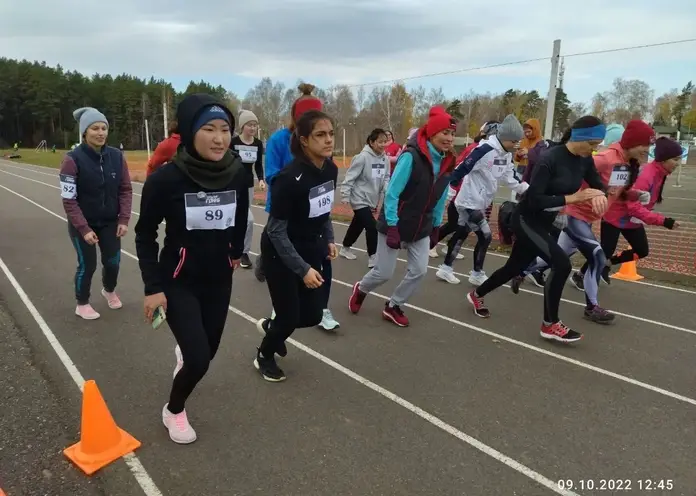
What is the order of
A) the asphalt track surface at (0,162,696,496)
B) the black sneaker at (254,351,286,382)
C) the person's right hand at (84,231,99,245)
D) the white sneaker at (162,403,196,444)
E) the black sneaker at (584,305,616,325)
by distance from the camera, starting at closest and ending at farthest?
the asphalt track surface at (0,162,696,496), the white sneaker at (162,403,196,444), the black sneaker at (254,351,286,382), the person's right hand at (84,231,99,245), the black sneaker at (584,305,616,325)

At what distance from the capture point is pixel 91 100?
316 feet

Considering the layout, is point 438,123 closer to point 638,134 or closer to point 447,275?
point 638,134

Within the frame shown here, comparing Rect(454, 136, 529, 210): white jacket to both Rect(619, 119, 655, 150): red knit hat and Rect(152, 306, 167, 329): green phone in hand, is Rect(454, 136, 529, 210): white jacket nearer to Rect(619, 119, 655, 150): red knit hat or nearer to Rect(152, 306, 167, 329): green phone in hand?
Rect(619, 119, 655, 150): red knit hat

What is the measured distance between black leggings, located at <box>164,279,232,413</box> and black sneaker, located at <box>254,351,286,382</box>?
0.93 m

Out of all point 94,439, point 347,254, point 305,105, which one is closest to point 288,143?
point 305,105

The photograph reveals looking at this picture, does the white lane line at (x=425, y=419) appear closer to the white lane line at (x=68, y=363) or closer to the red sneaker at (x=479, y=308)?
the white lane line at (x=68, y=363)

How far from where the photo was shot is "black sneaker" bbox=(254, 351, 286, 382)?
405cm

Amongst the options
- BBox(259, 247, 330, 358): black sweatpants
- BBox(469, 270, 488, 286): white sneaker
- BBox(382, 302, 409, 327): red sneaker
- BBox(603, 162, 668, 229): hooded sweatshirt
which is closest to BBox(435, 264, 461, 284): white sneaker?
BBox(469, 270, 488, 286): white sneaker

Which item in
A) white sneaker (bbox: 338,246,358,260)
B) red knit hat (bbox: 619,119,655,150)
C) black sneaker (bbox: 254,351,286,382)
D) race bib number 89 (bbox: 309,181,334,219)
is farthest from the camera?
white sneaker (bbox: 338,246,358,260)

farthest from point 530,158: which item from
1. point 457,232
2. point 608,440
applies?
point 608,440

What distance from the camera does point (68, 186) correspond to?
15.7 feet

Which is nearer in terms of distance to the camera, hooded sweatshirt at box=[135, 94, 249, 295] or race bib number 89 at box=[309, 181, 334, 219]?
hooded sweatshirt at box=[135, 94, 249, 295]

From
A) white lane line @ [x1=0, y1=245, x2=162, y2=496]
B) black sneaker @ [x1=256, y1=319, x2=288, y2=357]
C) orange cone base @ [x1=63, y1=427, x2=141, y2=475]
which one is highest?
black sneaker @ [x1=256, y1=319, x2=288, y2=357]

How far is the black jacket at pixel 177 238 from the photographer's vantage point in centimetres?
285
